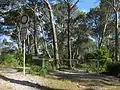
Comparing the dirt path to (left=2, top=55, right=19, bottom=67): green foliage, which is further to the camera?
(left=2, top=55, right=19, bottom=67): green foliage

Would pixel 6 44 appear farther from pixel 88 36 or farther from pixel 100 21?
pixel 100 21

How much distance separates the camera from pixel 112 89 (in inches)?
604

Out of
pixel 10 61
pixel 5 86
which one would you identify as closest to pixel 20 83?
pixel 5 86

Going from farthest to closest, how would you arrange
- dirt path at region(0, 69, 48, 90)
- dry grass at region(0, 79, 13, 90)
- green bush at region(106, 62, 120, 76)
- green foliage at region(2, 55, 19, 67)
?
green foliage at region(2, 55, 19, 67), green bush at region(106, 62, 120, 76), dirt path at region(0, 69, 48, 90), dry grass at region(0, 79, 13, 90)

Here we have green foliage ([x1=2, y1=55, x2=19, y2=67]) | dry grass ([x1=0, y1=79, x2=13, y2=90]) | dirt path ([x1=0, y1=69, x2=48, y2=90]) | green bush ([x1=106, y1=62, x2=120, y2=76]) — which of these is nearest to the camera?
dry grass ([x1=0, y1=79, x2=13, y2=90])

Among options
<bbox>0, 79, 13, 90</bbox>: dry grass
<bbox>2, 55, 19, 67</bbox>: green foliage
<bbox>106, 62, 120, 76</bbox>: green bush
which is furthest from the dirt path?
<bbox>2, 55, 19, 67</bbox>: green foliage

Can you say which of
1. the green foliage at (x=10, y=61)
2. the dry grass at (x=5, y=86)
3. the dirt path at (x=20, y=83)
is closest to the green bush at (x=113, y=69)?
the green foliage at (x=10, y=61)

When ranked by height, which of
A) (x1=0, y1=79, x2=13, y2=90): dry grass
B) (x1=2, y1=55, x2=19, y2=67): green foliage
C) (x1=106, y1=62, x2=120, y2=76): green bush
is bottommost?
(x1=0, y1=79, x2=13, y2=90): dry grass

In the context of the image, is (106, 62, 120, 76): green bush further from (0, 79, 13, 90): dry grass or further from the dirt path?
(0, 79, 13, 90): dry grass

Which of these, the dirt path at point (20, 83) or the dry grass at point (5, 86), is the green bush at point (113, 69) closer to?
the dirt path at point (20, 83)

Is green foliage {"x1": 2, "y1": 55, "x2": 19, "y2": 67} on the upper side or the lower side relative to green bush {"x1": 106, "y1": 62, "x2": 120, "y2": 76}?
upper

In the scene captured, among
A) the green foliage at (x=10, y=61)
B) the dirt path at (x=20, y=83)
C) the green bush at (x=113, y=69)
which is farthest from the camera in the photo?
the green foliage at (x=10, y=61)

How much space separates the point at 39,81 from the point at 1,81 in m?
1.90

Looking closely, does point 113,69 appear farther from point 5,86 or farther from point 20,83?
point 5,86
